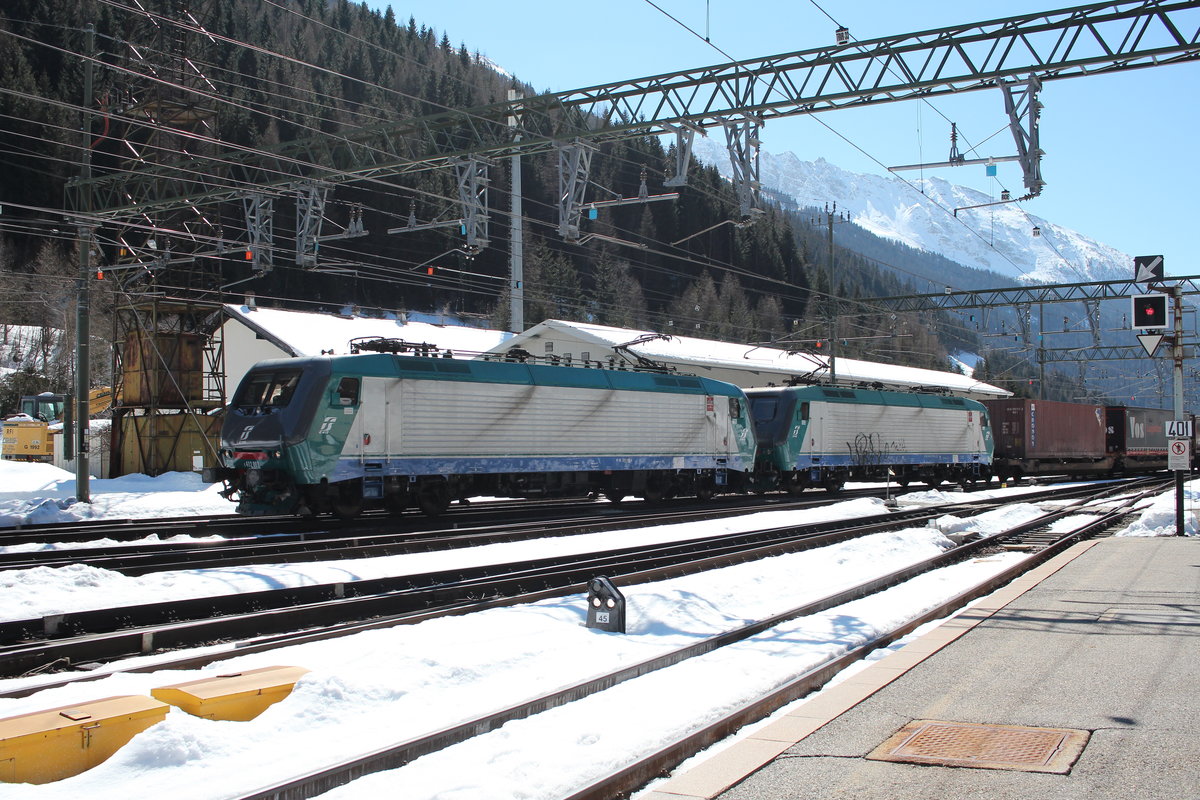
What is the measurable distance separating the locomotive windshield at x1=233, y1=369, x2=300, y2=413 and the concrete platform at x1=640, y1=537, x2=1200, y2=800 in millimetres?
13192

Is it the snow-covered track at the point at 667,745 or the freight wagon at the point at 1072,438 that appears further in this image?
the freight wagon at the point at 1072,438

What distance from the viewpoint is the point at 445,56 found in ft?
362

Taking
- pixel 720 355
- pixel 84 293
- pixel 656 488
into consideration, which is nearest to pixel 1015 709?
pixel 656 488

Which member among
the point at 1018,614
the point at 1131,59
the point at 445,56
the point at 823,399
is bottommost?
the point at 1018,614

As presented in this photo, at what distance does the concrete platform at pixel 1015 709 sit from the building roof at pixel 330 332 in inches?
1040

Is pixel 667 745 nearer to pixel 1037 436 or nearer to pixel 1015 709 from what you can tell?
pixel 1015 709

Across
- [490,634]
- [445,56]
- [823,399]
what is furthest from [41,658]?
[445,56]

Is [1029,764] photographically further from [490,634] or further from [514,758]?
[490,634]

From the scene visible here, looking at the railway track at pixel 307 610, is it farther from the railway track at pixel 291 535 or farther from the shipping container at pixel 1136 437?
the shipping container at pixel 1136 437

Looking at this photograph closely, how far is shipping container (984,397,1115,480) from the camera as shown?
4050 centimetres

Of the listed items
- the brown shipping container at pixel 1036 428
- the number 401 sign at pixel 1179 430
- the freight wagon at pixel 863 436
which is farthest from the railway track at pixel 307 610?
the brown shipping container at pixel 1036 428

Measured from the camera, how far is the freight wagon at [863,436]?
97.5ft

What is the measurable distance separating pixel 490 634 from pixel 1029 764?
467 cm

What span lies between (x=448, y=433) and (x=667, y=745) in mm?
15345
